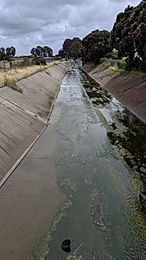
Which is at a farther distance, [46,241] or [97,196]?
[97,196]

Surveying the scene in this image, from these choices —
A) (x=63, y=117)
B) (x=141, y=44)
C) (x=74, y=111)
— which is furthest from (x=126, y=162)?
(x=141, y=44)

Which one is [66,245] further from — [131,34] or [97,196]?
[131,34]

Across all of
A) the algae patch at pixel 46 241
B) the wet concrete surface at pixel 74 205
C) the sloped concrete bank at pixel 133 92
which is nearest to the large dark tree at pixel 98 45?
the sloped concrete bank at pixel 133 92

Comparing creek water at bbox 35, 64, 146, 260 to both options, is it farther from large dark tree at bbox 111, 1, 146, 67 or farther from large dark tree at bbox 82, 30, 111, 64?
large dark tree at bbox 82, 30, 111, 64

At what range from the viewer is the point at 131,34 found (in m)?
39.2

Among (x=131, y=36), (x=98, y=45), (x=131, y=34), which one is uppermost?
(x=131, y=34)

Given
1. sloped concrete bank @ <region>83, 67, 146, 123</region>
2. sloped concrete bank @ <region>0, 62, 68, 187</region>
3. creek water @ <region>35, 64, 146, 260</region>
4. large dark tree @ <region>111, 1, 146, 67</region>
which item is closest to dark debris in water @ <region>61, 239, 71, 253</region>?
creek water @ <region>35, 64, 146, 260</region>

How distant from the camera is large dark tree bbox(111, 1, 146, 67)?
107ft

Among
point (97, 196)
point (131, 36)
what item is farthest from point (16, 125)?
point (131, 36)

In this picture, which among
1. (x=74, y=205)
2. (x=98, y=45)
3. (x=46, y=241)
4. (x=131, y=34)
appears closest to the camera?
(x=46, y=241)

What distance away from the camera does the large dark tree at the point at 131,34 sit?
3250 cm

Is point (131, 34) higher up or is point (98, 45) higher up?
→ point (131, 34)

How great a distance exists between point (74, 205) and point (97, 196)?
111 cm

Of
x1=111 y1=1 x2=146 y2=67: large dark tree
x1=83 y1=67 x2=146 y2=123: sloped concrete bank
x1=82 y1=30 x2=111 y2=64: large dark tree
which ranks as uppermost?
x1=111 y1=1 x2=146 y2=67: large dark tree
